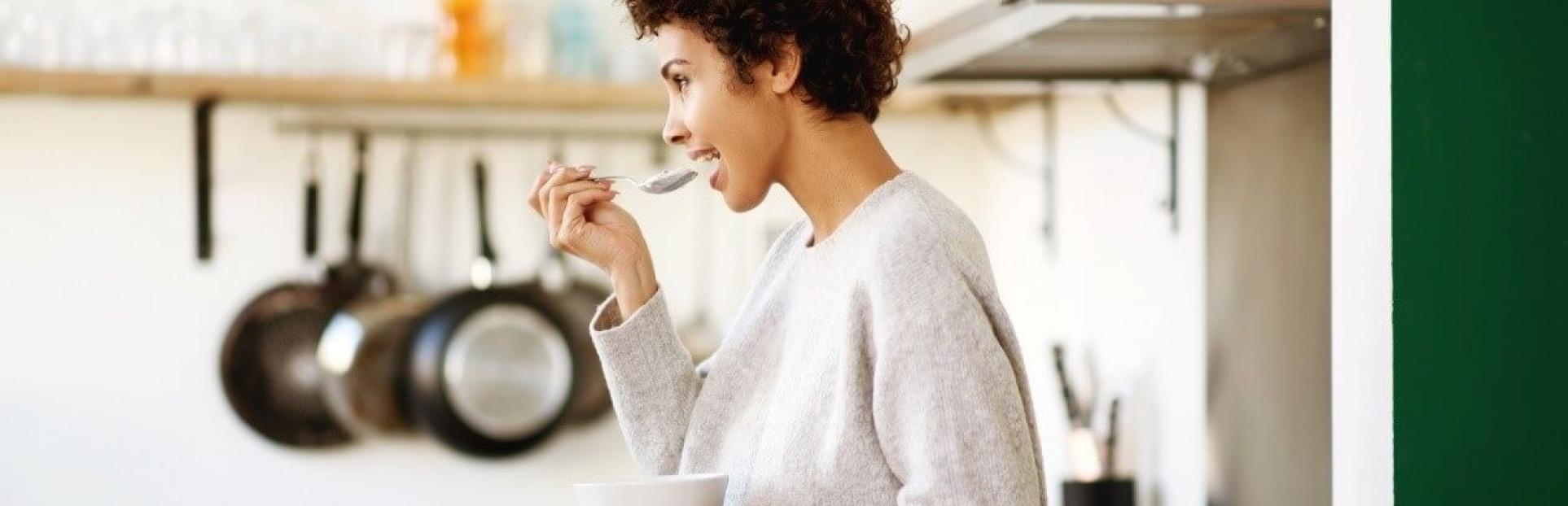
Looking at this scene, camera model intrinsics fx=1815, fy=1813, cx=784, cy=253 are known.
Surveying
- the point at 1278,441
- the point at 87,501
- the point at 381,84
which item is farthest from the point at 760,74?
the point at 87,501

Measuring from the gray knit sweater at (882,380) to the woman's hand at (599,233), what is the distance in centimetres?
7

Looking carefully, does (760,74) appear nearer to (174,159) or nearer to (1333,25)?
(1333,25)

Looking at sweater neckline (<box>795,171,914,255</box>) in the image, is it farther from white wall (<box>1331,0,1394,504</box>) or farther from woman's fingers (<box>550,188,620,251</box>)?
white wall (<box>1331,0,1394,504</box>)

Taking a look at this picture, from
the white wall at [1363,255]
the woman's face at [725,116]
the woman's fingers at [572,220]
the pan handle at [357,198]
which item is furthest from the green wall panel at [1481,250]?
the pan handle at [357,198]

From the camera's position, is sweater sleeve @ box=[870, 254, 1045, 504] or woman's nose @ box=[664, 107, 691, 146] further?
woman's nose @ box=[664, 107, 691, 146]

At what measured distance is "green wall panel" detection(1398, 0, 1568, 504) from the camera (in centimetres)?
98

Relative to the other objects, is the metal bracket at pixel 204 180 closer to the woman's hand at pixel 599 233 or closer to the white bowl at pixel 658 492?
the woman's hand at pixel 599 233

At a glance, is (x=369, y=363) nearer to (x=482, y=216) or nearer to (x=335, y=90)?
(x=482, y=216)

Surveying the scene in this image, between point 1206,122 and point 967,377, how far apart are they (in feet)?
3.60

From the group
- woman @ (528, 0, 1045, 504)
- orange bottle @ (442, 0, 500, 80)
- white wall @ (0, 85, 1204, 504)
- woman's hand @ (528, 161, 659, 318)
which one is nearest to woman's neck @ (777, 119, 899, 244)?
woman @ (528, 0, 1045, 504)

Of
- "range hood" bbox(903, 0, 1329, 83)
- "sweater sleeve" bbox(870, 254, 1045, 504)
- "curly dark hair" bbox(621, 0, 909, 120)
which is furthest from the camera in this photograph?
"range hood" bbox(903, 0, 1329, 83)

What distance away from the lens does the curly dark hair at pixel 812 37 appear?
98 cm

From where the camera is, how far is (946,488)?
0.87 metres

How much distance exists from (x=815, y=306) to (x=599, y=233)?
0.16 metres
